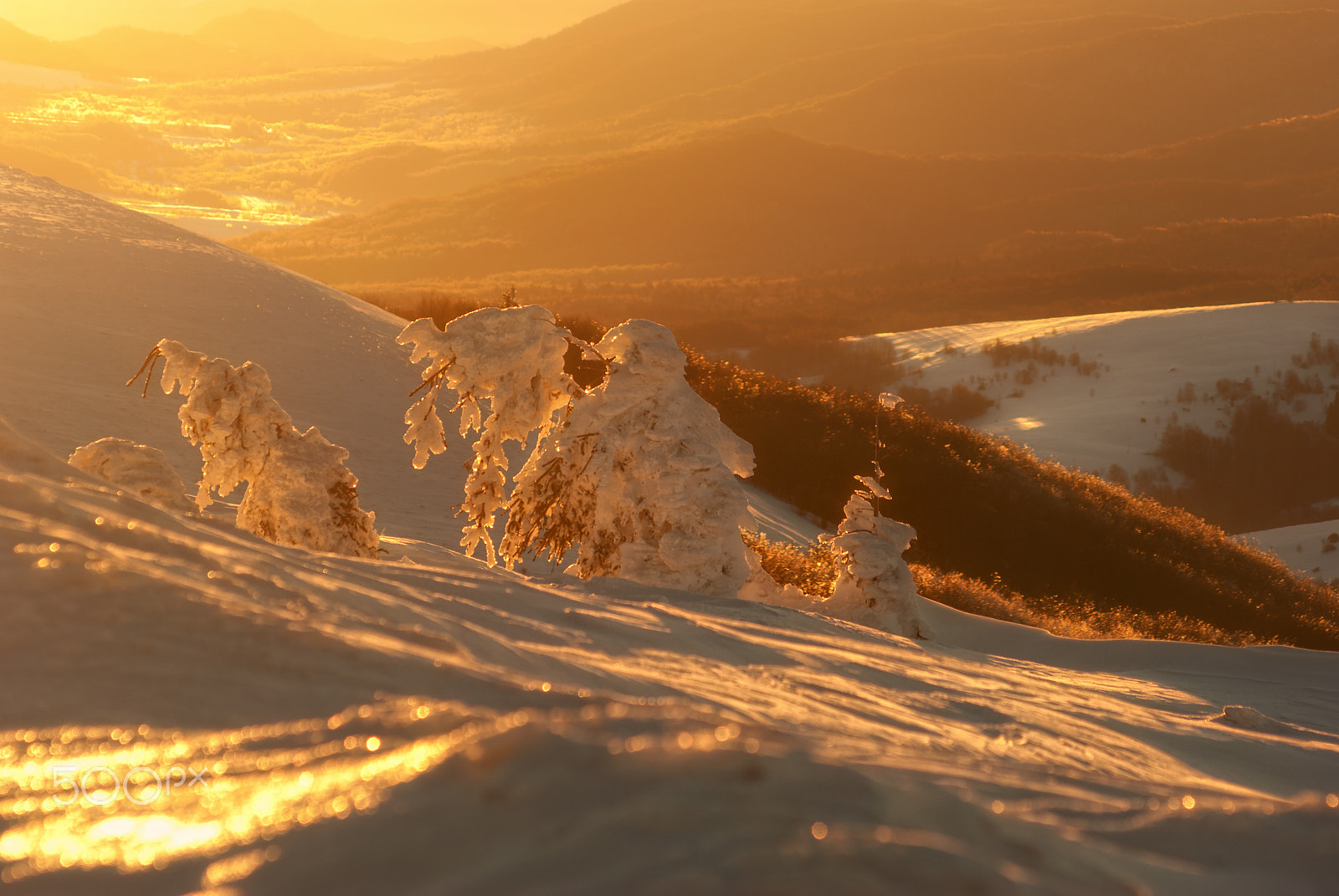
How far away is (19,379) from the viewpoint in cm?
1088

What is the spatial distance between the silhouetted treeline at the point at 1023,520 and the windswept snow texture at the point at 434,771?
12.4 metres

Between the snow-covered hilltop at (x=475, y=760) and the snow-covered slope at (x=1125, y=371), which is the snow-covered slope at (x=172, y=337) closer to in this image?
the snow-covered hilltop at (x=475, y=760)

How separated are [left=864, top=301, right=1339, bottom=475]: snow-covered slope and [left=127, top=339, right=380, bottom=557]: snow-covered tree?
79.2 feet

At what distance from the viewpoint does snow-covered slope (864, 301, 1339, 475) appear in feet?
96.6

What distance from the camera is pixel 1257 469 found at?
2731 cm

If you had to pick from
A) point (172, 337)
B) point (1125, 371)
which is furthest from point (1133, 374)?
point (172, 337)

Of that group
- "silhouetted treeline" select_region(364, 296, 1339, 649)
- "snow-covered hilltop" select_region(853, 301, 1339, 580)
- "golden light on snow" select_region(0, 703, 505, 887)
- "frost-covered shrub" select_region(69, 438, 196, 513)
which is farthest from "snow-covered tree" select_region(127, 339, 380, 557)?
"snow-covered hilltop" select_region(853, 301, 1339, 580)

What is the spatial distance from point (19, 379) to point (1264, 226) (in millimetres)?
76114

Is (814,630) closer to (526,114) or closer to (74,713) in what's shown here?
(74,713)

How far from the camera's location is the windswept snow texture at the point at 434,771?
125cm

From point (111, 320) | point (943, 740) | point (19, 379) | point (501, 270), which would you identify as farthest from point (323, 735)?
point (501, 270)

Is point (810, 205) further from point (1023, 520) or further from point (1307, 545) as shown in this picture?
point (1023, 520)

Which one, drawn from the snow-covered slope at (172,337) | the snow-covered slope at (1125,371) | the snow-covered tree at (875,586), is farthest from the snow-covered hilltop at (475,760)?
the snow-covered slope at (1125,371)

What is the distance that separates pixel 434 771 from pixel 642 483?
5.48 m
